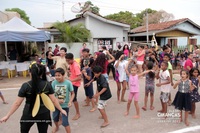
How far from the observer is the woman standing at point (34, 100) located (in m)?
2.60

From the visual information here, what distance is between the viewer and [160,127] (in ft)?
13.6

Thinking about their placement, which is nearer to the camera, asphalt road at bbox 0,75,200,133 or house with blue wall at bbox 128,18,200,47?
asphalt road at bbox 0,75,200,133

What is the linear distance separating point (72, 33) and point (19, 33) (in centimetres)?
498

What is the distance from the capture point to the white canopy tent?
9.40 meters

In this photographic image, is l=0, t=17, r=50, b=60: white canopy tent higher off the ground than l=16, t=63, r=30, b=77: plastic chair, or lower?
higher

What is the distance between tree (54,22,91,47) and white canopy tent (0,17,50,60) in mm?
3888

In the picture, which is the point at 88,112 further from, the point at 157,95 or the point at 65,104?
the point at 157,95

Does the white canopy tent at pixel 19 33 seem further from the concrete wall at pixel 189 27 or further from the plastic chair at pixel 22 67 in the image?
the concrete wall at pixel 189 27

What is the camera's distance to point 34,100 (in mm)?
2646

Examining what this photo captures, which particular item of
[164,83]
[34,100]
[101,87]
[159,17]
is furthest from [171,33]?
[159,17]

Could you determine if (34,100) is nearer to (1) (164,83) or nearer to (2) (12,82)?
(1) (164,83)

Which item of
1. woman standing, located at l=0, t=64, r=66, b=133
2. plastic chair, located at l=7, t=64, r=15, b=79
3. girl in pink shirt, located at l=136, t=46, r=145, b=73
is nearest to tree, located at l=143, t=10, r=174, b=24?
girl in pink shirt, located at l=136, t=46, r=145, b=73

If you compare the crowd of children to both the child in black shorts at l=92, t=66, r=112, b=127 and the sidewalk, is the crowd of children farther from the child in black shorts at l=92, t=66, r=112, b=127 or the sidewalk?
the sidewalk

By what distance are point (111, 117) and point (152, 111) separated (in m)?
1.12
